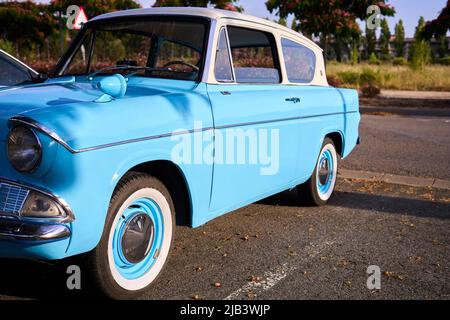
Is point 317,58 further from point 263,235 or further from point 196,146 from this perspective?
point 196,146

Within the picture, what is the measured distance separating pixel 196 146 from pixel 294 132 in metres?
1.41

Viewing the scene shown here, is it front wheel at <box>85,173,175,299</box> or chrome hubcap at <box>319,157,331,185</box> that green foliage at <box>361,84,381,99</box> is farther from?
front wheel at <box>85,173,175,299</box>

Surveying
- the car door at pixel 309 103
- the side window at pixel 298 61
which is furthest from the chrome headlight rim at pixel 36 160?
the side window at pixel 298 61

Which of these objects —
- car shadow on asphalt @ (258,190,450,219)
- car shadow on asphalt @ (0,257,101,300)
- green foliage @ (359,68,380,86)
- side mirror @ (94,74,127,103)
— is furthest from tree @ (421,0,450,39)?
car shadow on asphalt @ (0,257,101,300)

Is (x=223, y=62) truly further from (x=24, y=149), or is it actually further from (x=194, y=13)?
(x=24, y=149)

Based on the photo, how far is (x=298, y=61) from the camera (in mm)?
5410

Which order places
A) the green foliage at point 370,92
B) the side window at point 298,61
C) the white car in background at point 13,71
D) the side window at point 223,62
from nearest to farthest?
the side window at point 223,62 < the side window at point 298,61 < the white car in background at point 13,71 < the green foliage at point 370,92

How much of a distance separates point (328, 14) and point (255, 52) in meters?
21.3

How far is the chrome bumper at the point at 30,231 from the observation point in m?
2.75

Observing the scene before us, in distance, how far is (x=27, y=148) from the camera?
9.29ft

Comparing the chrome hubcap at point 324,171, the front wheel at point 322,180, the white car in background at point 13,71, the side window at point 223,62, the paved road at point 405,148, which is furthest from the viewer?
the paved road at point 405,148

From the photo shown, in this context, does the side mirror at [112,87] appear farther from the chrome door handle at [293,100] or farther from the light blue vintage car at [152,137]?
the chrome door handle at [293,100]

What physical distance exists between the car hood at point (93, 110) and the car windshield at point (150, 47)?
34 cm
